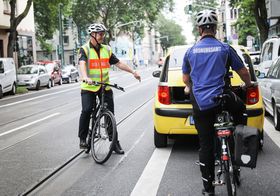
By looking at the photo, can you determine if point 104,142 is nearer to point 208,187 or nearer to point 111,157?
point 111,157

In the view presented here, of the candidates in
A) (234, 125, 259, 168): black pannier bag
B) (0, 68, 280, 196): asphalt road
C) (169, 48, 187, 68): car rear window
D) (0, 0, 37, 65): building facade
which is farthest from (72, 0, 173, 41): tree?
(234, 125, 259, 168): black pannier bag

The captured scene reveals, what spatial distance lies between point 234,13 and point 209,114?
7550 centimetres

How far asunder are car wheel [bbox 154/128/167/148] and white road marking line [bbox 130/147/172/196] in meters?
0.11

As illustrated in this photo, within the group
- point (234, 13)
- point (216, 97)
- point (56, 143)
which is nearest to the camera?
point (216, 97)

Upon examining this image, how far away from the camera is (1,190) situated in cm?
534

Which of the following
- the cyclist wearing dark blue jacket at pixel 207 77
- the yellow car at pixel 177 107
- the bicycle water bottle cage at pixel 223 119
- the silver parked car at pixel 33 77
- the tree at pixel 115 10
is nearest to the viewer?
the bicycle water bottle cage at pixel 223 119

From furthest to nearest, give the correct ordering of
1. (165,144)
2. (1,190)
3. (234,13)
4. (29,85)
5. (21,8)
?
(234,13), (21,8), (29,85), (165,144), (1,190)

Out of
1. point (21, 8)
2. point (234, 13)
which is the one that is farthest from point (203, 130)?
point (234, 13)

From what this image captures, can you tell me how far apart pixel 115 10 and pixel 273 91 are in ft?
183

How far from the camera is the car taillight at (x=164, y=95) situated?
23.0ft

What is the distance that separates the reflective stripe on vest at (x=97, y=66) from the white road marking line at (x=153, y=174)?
122 cm

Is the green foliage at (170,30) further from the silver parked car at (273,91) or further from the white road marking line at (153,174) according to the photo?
the white road marking line at (153,174)

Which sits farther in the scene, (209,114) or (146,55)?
(146,55)

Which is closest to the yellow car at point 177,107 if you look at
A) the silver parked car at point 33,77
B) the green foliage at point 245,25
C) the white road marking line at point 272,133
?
the white road marking line at point 272,133
